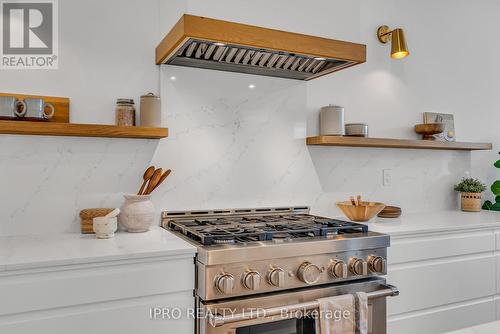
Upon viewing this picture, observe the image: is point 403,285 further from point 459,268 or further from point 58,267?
point 58,267

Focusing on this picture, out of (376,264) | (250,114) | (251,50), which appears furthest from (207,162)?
(376,264)

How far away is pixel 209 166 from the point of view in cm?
224

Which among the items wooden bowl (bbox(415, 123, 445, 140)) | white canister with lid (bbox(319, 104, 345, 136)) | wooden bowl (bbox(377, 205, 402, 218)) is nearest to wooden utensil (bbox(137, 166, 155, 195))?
white canister with lid (bbox(319, 104, 345, 136))

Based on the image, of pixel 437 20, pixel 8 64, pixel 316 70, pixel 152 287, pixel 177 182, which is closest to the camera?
pixel 152 287

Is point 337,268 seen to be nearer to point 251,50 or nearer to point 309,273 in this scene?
point 309,273

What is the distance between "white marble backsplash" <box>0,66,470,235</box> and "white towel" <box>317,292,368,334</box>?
830mm

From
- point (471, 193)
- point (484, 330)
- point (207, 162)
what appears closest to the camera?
point (484, 330)

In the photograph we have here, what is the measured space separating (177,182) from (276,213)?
65 cm

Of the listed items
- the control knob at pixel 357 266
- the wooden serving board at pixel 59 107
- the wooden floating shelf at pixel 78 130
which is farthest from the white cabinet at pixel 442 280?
the wooden serving board at pixel 59 107

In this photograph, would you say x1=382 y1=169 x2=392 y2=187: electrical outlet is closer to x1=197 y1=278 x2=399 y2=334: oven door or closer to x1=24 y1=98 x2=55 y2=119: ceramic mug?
x1=197 y1=278 x2=399 y2=334: oven door

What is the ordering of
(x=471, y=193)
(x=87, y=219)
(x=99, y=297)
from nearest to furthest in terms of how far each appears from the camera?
(x=99, y=297) < (x=87, y=219) < (x=471, y=193)

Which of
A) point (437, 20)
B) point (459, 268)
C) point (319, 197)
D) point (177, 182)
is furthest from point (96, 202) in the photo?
point (437, 20)

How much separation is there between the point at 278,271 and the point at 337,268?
1.04 ft

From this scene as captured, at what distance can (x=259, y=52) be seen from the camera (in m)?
2.02
